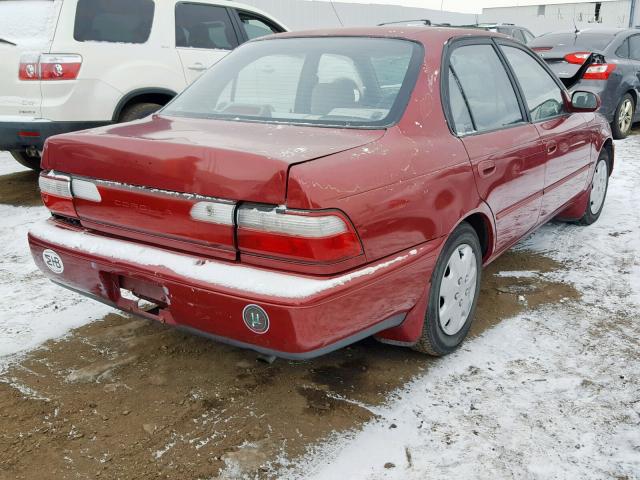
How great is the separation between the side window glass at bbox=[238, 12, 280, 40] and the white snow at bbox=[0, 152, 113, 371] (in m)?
3.68

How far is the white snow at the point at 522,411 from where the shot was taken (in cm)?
228

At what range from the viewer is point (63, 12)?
17.9ft

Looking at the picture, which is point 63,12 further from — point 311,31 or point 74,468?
point 74,468

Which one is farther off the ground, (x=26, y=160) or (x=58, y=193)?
(x=58, y=193)

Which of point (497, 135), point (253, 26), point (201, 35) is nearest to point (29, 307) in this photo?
point (497, 135)

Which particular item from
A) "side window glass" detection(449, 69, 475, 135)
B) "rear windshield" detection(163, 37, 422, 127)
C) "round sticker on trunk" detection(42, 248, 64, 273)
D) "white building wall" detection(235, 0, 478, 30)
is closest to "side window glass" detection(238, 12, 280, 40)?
"rear windshield" detection(163, 37, 422, 127)

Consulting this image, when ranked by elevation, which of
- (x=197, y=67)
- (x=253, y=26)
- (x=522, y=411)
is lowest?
(x=522, y=411)

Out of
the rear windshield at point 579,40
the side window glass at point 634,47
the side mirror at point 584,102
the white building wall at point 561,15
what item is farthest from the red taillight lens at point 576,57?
the white building wall at point 561,15

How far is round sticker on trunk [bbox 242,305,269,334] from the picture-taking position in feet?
7.21

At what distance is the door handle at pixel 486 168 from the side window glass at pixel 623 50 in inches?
280

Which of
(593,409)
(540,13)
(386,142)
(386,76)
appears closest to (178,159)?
(386,142)

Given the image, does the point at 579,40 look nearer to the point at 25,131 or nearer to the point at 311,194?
the point at 25,131

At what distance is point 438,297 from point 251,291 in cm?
101

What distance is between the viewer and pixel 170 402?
268cm
